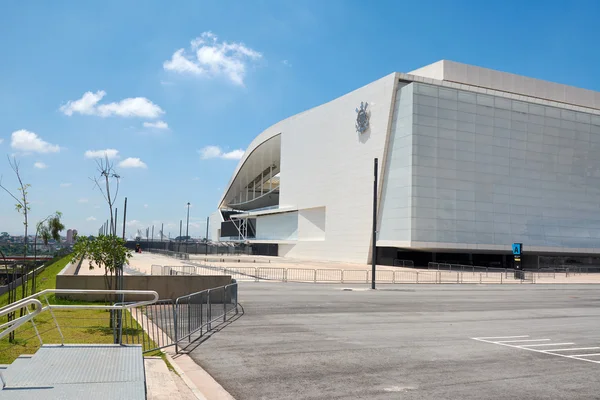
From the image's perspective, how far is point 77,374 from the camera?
20.3 feet

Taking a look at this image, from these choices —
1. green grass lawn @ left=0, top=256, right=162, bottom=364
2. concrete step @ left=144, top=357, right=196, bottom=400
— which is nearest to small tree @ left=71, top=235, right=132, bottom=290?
green grass lawn @ left=0, top=256, right=162, bottom=364

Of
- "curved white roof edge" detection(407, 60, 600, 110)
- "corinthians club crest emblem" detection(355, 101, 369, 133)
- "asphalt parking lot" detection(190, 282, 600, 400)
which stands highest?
"curved white roof edge" detection(407, 60, 600, 110)

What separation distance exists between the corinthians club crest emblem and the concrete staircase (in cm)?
5422

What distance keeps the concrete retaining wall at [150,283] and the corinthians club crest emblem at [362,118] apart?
4236cm

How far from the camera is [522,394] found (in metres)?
7.87

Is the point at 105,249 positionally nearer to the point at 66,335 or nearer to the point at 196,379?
the point at 66,335

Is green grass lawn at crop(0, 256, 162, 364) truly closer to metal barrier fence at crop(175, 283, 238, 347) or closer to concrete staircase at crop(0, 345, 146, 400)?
metal barrier fence at crop(175, 283, 238, 347)

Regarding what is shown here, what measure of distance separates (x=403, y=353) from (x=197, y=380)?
458cm

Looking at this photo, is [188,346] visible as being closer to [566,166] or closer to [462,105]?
[462,105]

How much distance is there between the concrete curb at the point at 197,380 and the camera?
763cm

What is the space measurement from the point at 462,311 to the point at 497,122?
44.1m

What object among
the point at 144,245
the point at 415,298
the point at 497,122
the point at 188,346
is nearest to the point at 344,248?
the point at 497,122

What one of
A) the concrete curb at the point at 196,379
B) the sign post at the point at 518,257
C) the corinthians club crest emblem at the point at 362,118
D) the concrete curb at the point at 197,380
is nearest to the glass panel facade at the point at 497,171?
the corinthians club crest emblem at the point at 362,118

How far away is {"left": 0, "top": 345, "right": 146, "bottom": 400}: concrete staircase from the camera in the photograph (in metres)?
5.44
